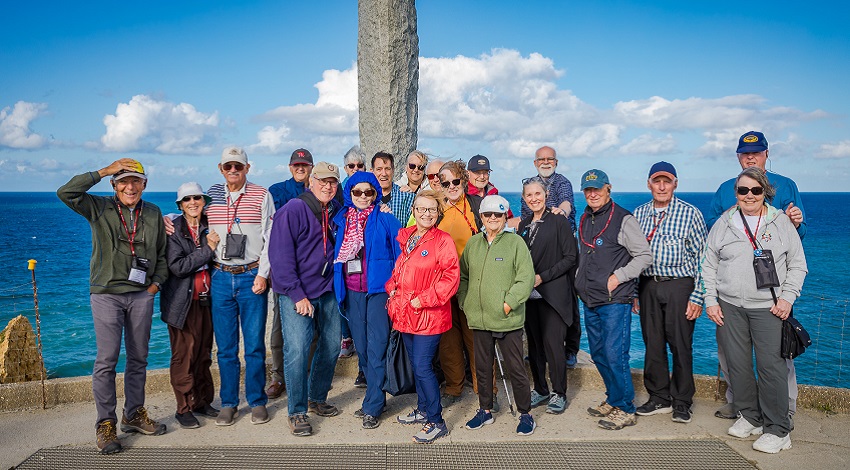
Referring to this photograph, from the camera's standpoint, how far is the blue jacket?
465 cm

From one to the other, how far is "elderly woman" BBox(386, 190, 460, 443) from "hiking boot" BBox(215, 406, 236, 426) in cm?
153

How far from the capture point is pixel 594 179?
4.65 meters

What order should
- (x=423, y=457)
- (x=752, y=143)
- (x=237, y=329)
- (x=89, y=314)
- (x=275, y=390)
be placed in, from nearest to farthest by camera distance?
(x=423, y=457) < (x=237, y=329) < (x=752, y=143) < (x=275, y=390) < (x=89, y=314)

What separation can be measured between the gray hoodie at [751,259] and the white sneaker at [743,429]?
0.97 metres

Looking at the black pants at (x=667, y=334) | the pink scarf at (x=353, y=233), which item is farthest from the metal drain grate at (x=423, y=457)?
the pink scarf at (x=353, y=233)

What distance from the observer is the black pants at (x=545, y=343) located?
4879mm

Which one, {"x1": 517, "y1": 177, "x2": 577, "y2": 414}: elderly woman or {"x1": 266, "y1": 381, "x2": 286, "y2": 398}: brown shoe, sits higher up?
{"x1": 517, "y1": 177, "x2": 577, "y2": 414}: elderly woman

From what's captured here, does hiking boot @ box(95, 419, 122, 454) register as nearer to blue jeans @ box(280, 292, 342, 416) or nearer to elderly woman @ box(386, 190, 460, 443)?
blue jeans @ box(280, 292, 342, 416)

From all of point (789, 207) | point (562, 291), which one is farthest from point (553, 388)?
point (789, 207)

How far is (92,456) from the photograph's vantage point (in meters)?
4.24

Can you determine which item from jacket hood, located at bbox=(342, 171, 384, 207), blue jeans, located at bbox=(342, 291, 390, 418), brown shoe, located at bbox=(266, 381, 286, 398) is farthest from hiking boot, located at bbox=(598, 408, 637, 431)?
brown shoe, located at bbox=(266, 381, 286, 398)

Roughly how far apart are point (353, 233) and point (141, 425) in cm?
219

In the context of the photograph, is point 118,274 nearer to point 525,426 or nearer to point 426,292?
point 426,292

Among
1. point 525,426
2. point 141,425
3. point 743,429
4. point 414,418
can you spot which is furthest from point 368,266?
point 743,429
